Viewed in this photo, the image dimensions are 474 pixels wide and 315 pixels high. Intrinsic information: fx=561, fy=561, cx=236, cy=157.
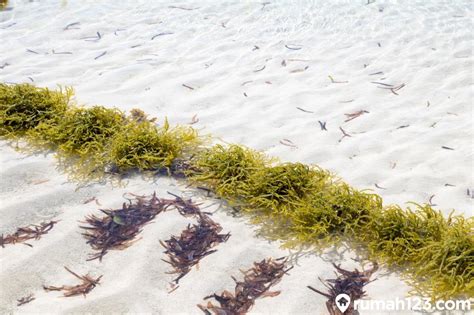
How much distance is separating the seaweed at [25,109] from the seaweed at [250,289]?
1878 millimetres

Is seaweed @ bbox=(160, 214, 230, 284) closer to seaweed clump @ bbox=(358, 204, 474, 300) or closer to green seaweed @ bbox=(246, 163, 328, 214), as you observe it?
green seaweed @ bbox=(246, 163, 328, 214)

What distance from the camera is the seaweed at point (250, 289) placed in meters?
2.42

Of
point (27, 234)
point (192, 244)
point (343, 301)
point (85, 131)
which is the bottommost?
point (343, 301)

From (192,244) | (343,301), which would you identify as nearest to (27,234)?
(192,244)

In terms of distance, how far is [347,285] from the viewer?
Result: 2.53 metres

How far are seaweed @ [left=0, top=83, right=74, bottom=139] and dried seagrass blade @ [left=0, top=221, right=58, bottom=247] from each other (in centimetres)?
100

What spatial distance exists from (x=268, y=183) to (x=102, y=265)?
987 millimetres

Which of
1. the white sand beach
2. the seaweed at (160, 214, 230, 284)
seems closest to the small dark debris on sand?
the white sand beach

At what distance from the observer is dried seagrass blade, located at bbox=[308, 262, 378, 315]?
2.42 metres

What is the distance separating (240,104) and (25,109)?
1505 millimetres

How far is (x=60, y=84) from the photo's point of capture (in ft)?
14.4

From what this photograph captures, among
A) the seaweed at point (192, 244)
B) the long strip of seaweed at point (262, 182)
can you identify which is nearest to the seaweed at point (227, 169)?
the long strip of seaweed at point (262, 182)

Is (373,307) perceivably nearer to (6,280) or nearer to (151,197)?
(151,197)

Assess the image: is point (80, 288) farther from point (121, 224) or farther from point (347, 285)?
point (347, 285)
